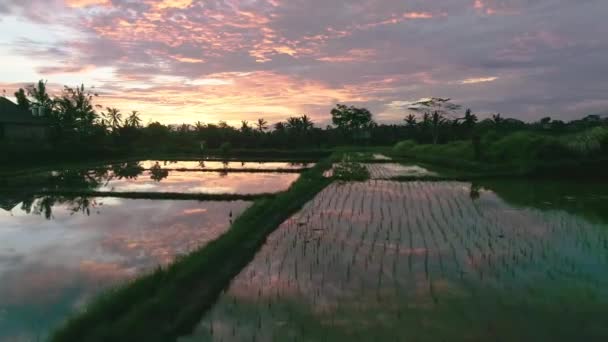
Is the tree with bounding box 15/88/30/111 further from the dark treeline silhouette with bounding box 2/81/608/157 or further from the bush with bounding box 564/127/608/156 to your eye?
the bush with bounding box 564/127/608/156

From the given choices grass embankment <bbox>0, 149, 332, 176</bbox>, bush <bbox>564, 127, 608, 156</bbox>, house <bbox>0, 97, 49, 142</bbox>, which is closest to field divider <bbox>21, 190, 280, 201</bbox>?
grass embankment <bbox>0, 149, 332, 176</bbox>

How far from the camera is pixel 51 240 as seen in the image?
23.1ft

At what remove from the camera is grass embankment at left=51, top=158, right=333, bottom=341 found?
3518 millimetres

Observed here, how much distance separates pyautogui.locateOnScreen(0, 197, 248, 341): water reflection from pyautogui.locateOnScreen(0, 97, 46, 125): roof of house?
15206mm

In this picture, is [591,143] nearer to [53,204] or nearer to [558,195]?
[558,195]

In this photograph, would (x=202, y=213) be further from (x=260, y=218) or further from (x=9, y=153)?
(x=9, y=153)

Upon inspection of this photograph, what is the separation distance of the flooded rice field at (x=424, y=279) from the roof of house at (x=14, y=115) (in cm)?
2187

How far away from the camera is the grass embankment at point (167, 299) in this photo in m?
3.52

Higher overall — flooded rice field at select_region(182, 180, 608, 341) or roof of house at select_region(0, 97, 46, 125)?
roof of house at select_region(0, 97, 46, 125)

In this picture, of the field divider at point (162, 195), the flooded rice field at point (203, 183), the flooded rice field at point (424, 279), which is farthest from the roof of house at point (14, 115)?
the flooded rice field at point (424, 279)

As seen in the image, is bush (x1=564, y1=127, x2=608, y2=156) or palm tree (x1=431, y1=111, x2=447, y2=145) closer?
bush (x1=564, y1=127, x2=608, y2=156)

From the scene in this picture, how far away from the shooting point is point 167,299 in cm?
417

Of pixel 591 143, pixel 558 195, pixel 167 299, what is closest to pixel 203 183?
pixel 167 299

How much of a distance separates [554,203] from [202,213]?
8.34 m
